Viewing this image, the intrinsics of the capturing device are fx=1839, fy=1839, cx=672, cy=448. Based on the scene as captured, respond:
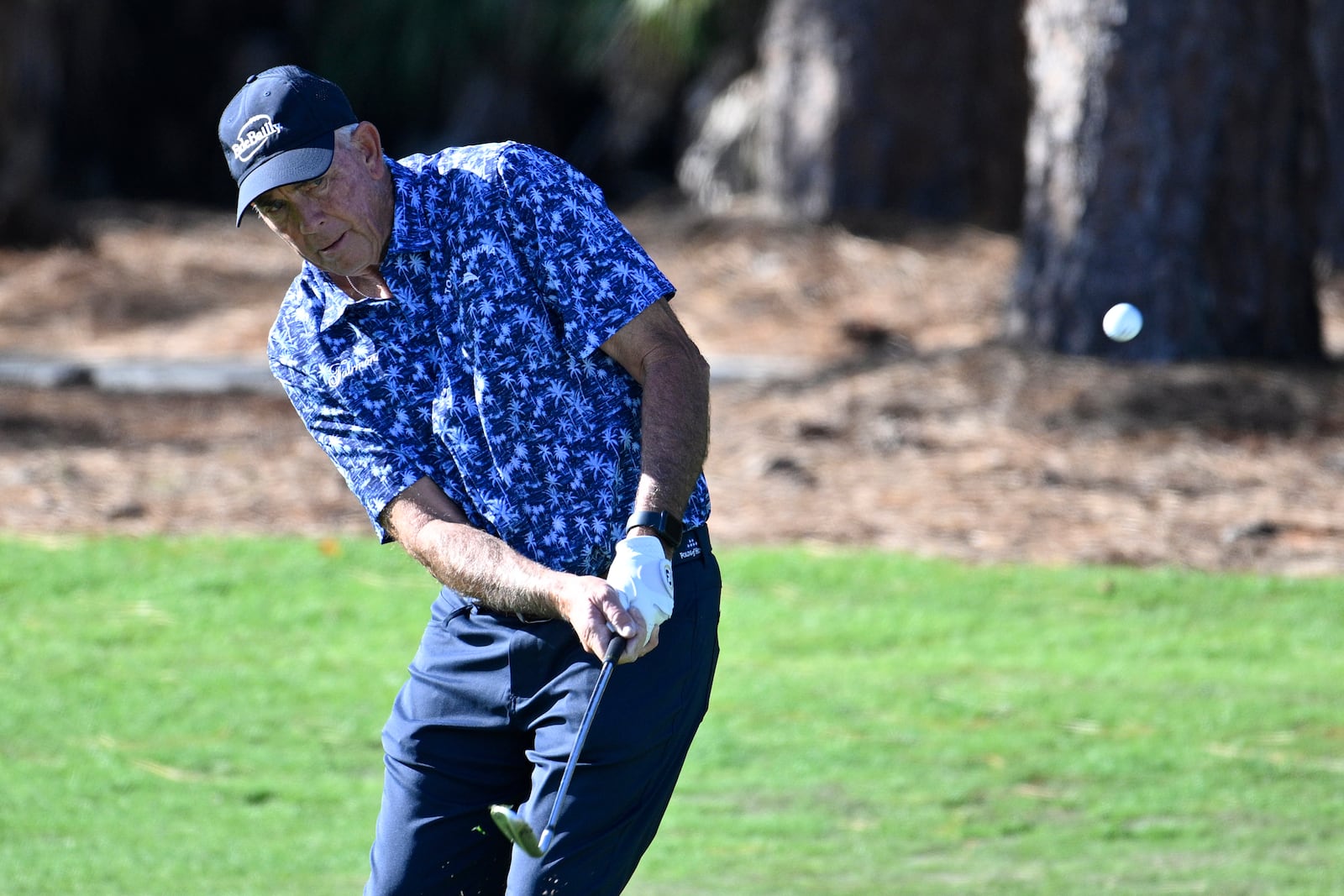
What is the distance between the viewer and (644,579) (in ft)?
10.3

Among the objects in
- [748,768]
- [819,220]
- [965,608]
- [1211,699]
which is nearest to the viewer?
[748,768]

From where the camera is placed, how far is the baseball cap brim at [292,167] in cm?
330

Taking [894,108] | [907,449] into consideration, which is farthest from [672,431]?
[894,108]

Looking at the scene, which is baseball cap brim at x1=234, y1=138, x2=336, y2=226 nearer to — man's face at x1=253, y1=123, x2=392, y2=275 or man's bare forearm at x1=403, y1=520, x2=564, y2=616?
man's face at x1=253, y1=123, x2=392, y2=275

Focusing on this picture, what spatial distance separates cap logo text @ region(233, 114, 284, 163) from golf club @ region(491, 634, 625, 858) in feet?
3.63

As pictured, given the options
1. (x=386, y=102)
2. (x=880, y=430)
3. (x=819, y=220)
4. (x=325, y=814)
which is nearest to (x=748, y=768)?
(x=325, y=814)

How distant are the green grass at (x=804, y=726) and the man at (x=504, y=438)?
5.67ft

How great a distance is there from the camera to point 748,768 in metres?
6.11

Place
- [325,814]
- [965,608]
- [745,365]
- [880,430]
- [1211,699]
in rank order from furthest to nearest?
1. [745,365]
2. [880,430]
3. [965,608]
4. [1211,699]
5. [325,814]

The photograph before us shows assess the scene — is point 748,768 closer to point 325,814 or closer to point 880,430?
point 325,814

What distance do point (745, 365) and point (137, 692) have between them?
532 centimetres

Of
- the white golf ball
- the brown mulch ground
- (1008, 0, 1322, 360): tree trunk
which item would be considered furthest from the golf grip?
(1008, 0, 1322, 360): tree trunk

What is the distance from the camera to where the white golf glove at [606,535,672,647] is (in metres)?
3.13

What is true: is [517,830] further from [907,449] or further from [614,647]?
[907,449]
